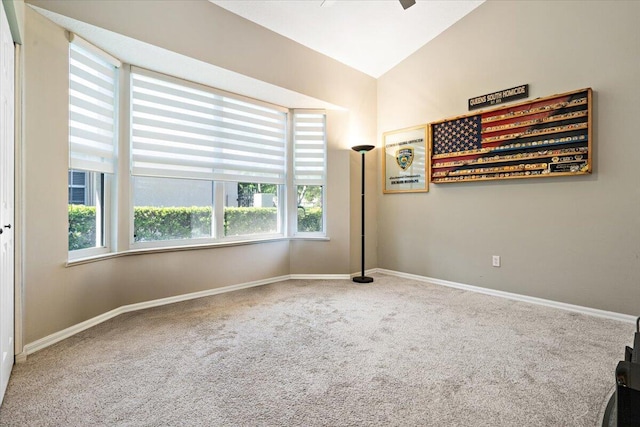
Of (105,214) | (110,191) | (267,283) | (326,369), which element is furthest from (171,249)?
(326,369)

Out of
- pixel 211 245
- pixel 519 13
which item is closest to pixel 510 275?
pixel 519 13

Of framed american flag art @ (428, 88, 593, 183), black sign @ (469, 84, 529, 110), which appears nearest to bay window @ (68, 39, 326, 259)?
framed american flag art @ (428, 88, 593, 183)

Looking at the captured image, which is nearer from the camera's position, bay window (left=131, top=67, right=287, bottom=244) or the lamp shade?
bay window (left=131, top=67, right=287, bottom=244)

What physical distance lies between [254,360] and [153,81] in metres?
2.84

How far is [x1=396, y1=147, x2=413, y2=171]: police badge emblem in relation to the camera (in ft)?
14.0

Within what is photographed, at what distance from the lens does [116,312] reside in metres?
2.87

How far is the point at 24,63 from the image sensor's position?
6.94ft

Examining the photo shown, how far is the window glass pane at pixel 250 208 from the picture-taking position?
3812 mm

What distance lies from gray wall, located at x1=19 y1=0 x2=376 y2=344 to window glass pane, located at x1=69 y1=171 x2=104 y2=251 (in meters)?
0.17

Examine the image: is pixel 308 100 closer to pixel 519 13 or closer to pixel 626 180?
pixel 519 13

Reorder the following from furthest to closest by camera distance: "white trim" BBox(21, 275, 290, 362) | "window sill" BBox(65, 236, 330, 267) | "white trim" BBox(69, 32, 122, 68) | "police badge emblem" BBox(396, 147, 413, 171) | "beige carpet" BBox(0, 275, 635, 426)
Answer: "police badge emblem" BBox(396, 147, 413, 171) → "window sill" BBox(65, 236, 330, 267) → "white trim" BBox(69, 32, 122, 68) → "white trim" BBox(21, 275, 290, 362) → "beige carpet" BBox(0, 275, 635, 426)

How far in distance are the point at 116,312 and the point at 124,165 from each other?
136 centimetres

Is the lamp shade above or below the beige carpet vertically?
above

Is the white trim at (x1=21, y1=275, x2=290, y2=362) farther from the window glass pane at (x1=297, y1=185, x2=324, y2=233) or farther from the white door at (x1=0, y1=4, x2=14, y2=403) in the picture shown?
the window glass pane at (x1=297, y1=185, x2=324, y2=233)
